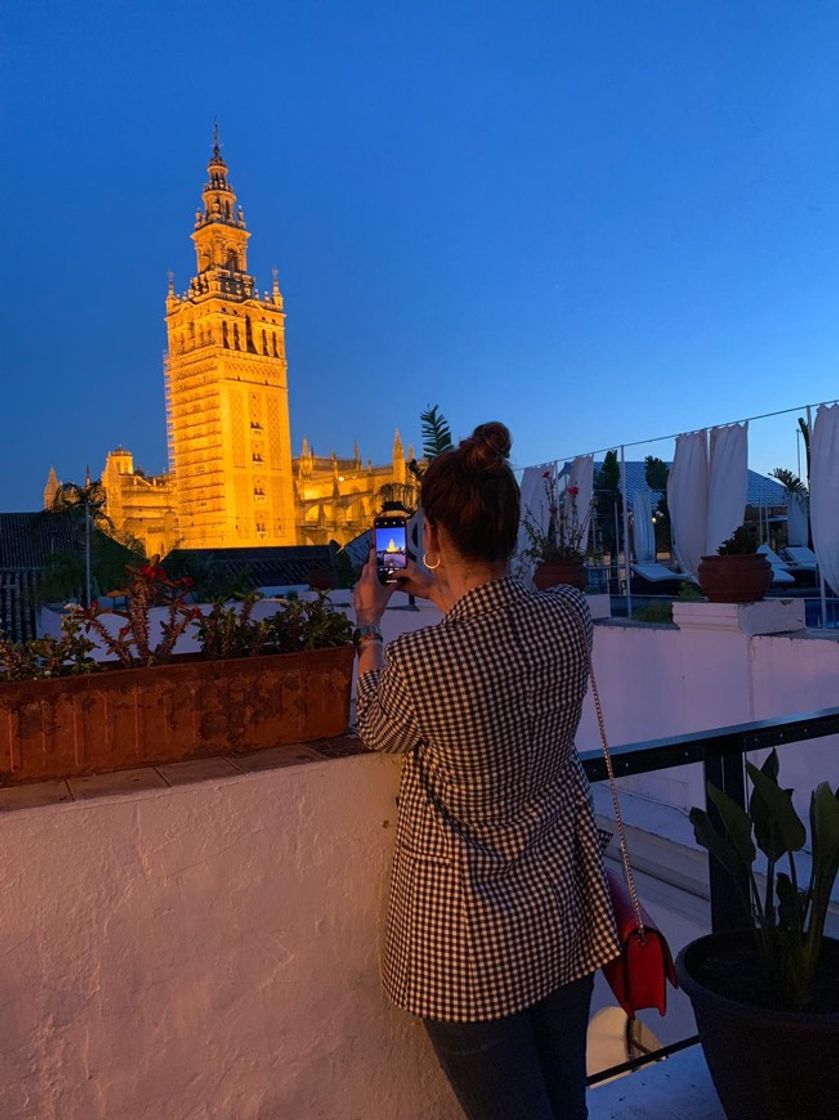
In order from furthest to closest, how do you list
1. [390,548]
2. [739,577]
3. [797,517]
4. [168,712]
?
[797,517] < [739,577] < [390,548] < [168,712]

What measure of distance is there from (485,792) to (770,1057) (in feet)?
2.83

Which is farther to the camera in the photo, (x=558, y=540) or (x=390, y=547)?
(x=558, y=540)

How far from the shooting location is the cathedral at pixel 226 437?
69000 mm

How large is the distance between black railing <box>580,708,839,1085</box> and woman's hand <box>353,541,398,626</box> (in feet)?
1.93

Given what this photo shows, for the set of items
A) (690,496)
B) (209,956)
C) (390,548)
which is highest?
(690,496)

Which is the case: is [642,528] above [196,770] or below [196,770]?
above

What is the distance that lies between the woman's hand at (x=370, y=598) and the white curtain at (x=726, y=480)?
7.01m

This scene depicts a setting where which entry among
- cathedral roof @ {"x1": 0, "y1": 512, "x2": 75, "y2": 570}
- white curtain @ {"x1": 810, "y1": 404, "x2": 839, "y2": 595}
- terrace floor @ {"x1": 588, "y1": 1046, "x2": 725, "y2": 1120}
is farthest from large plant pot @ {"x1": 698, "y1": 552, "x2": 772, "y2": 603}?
cathedral roof @ {"x1": 0, "y1": 512, "x2": 75, "y2": 570}

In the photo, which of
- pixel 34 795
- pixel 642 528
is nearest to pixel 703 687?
pixel 34 795

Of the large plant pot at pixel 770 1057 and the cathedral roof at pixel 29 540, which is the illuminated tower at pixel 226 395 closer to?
the cathedral roof at pixel 29 540

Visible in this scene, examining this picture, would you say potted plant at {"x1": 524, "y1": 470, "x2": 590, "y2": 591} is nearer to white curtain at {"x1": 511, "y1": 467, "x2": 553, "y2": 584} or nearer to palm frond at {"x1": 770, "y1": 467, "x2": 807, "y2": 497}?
white curtain at {"x1": 511, "y1": 467, "x2": 553, "y2": 584}

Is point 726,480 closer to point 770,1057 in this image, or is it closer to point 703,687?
point 703,687

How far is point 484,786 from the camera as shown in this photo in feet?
4.38

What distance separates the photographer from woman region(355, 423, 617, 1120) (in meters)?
1.32
